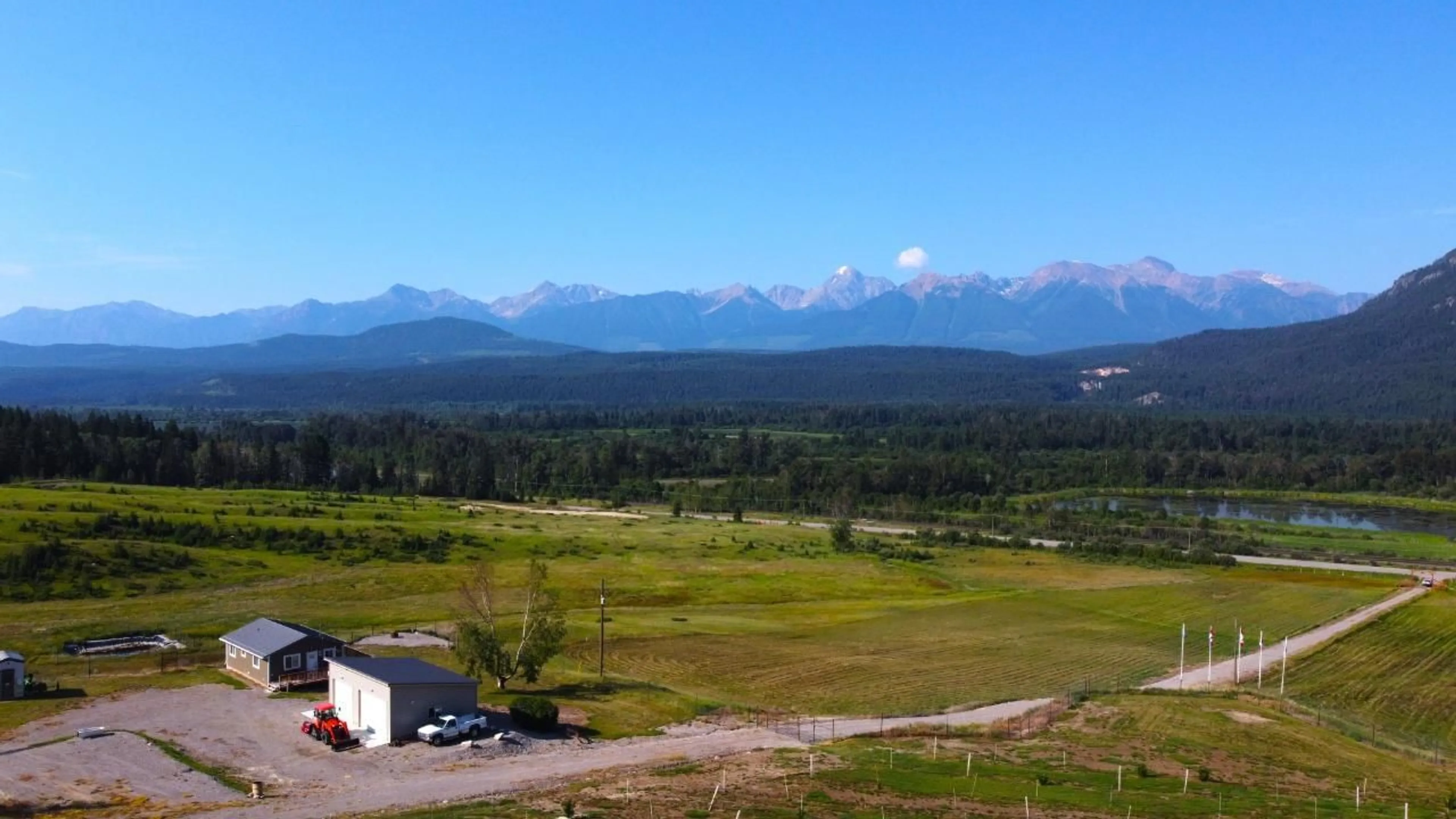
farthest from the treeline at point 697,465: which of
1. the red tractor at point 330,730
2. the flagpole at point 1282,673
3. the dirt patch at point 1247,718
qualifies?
the red tractor at point 330,730

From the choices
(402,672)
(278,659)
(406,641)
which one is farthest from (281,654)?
(406,641)

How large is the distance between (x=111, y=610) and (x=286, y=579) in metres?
13.0

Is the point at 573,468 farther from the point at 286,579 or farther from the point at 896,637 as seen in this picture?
the point at 896,637

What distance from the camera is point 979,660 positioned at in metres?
55.6

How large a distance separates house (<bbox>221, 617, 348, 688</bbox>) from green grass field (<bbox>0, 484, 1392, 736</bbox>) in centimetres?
207

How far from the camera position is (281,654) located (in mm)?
45844

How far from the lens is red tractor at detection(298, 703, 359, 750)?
122 ft

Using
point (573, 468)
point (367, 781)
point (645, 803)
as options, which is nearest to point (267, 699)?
point (367, 781)

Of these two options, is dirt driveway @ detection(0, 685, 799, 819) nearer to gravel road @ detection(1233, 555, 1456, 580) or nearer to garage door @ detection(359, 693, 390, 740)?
garage door @ detection(359, 693, 390, 740)

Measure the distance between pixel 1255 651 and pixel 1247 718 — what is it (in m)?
19.3

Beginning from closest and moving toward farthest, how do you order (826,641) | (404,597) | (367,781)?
1. (367,781)
2. (826,641)
3. (404,597)

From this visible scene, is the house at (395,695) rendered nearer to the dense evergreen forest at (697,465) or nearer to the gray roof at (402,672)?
the gray roof at (402,672)

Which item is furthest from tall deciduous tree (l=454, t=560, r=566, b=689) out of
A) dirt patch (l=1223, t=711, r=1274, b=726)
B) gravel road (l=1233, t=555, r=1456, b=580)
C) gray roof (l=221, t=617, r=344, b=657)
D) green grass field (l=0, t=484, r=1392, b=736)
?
gravel road (l=1233, t=555, r=1456, b=580)

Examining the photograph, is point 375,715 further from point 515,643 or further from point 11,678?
point 11,678
